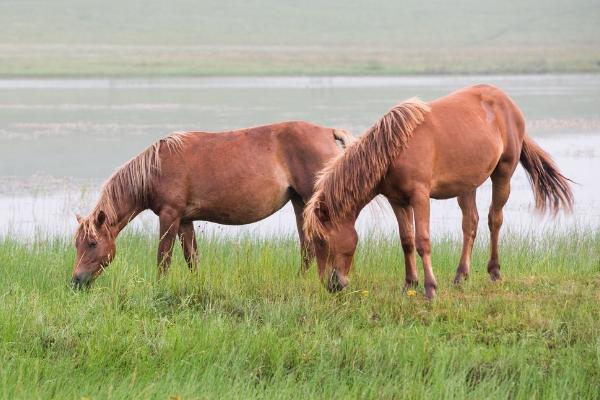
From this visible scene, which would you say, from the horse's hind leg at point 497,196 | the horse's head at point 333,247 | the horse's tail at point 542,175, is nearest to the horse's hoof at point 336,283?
the horse's head at point 333,247

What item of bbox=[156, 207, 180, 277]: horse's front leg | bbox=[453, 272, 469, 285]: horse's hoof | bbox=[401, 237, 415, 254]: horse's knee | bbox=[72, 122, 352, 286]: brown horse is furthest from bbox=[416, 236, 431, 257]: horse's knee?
bbox=[156, 207, 180, 277]: horse's front leg

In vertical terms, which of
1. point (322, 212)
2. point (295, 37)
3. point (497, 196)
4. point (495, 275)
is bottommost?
point (295, 37)

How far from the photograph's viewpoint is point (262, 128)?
26.6ft

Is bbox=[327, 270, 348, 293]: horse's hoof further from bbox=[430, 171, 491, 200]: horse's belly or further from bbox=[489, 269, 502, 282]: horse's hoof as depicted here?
bbox=[489, 269, 502, 282]: horse's hoof

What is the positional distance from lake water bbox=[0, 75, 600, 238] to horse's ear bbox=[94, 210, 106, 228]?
2070 millimetres

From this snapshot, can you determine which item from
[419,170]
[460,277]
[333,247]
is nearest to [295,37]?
[460,277]

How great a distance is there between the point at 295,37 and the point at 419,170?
149 feet

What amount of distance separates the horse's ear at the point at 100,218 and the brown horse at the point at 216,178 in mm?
157

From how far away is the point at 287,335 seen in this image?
6.25 metres

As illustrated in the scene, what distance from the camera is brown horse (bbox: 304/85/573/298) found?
22.2 feet

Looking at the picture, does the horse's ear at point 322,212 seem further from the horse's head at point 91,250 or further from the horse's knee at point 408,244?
the horse's head at point 91,250

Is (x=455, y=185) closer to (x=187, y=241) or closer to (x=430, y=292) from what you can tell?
(x=430, y=292)

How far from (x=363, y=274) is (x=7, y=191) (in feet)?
26.5

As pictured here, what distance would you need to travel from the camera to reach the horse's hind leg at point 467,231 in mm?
7695
